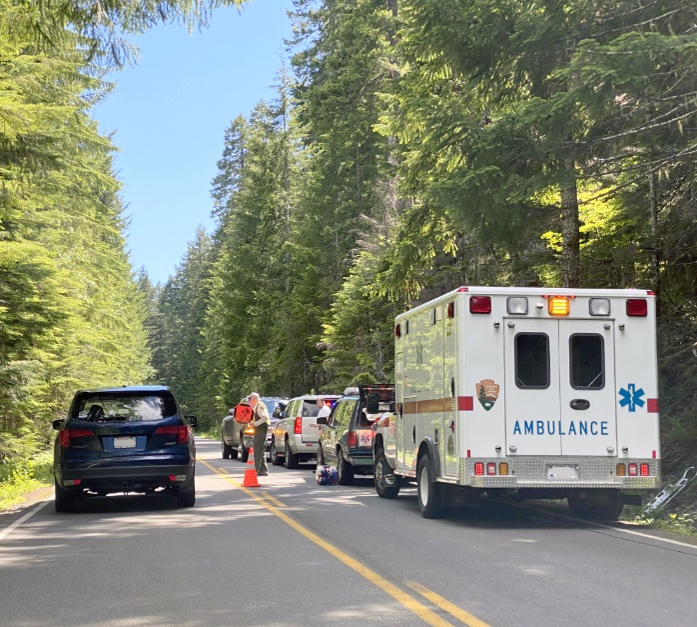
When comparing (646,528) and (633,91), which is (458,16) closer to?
(633,91)

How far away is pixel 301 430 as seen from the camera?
1028 inches

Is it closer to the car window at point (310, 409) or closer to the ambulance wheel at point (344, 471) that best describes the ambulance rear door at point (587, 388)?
the ambulance wheel at point (344, 471)

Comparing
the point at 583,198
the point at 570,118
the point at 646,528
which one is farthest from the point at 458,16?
the point at 646,528

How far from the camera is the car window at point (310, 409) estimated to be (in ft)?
85.8

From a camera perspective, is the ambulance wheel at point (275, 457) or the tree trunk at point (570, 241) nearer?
the tree trunk at point (570, 241)

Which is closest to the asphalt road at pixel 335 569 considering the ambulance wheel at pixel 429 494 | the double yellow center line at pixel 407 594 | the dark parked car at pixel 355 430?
the double yellow center line at pixel 407 594

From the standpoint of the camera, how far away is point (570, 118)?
14.7 m

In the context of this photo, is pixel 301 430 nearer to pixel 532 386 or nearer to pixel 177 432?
pixel 177 432

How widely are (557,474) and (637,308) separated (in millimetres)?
2380

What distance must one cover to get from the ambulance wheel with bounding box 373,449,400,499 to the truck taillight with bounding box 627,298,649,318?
5554mm

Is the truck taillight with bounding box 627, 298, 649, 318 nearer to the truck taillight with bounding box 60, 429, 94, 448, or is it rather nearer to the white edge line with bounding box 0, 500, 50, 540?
the truck taillight with bounding box 60, 429, 94, 448

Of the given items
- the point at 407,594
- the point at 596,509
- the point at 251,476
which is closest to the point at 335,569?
the point at 407,594

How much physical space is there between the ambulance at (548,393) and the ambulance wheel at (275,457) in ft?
51.6

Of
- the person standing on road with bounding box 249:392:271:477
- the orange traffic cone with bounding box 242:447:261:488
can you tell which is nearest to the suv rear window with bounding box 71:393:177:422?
the orange traffic cone with bounding box 242:447:261:488
